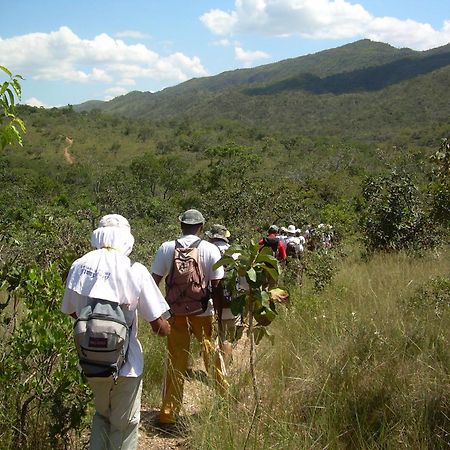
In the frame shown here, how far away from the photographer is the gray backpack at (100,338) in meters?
2.35

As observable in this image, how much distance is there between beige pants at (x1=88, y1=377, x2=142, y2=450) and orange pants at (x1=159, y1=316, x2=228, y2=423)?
81 centimetres

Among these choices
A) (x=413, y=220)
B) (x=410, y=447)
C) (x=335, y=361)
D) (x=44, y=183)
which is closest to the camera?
(x=410, y=447)

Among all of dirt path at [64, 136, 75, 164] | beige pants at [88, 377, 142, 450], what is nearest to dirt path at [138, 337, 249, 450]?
beige pants at [88, 377, 142, 450]

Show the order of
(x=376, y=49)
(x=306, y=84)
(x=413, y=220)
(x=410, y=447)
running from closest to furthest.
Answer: (x=410, y=447) → (x=413, y=220) → (x=306, y=84) → (x=376, y=49)

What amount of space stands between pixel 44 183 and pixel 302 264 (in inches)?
1249

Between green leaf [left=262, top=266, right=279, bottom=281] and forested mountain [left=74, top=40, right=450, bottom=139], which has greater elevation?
forested mountain [left=74, top=40, right=450, bottom=139]

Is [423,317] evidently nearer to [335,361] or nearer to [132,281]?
[335,361]

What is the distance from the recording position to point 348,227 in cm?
1730

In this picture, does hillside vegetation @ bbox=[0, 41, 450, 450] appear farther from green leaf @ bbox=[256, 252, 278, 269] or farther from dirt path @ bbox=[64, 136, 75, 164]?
dirt path @ bbox=[64, 136, 75, 164]

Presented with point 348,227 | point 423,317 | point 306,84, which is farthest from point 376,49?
point 423,317

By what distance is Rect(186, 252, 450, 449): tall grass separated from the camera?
2660 mm

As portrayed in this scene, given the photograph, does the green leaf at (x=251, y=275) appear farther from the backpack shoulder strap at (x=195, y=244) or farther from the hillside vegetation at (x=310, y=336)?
the backpack shoulder strap at (x=195, y=244)

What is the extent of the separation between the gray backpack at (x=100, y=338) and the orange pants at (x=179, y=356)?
1.17m

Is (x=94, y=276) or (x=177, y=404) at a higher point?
(x=94, y=276)
